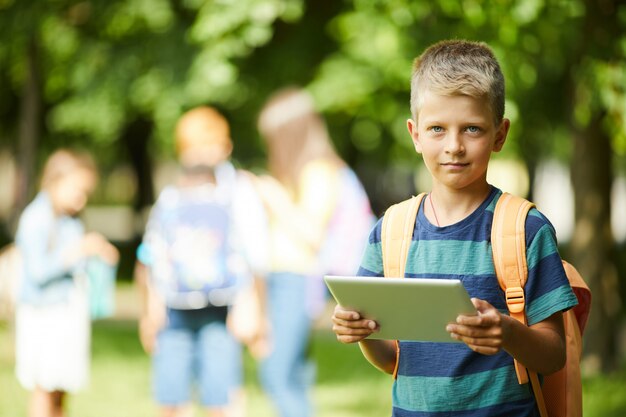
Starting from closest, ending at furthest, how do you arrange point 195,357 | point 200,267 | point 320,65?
point 200,267
point 195,357
point 320,65

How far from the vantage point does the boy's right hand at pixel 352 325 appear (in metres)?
2.73

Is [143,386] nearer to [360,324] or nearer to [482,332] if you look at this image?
[360,324]

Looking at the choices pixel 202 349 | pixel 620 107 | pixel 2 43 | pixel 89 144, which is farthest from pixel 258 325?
pixel 89 144

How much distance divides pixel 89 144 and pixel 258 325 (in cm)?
1851

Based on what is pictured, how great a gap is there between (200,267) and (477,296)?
11.5ft

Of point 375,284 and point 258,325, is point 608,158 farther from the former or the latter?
point 375,284

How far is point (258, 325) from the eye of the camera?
6.40 meters

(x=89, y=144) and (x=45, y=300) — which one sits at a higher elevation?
(x=89, y=144)

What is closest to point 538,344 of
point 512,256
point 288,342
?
point 512,256

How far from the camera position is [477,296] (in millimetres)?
2777

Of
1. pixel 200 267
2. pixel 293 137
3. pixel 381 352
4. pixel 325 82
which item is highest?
pixel 325 82

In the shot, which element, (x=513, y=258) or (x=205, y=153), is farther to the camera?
(x=205, y=153)

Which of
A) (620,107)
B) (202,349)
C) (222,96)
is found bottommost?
(202,349)

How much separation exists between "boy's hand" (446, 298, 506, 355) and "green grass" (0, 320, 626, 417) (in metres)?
5.88
